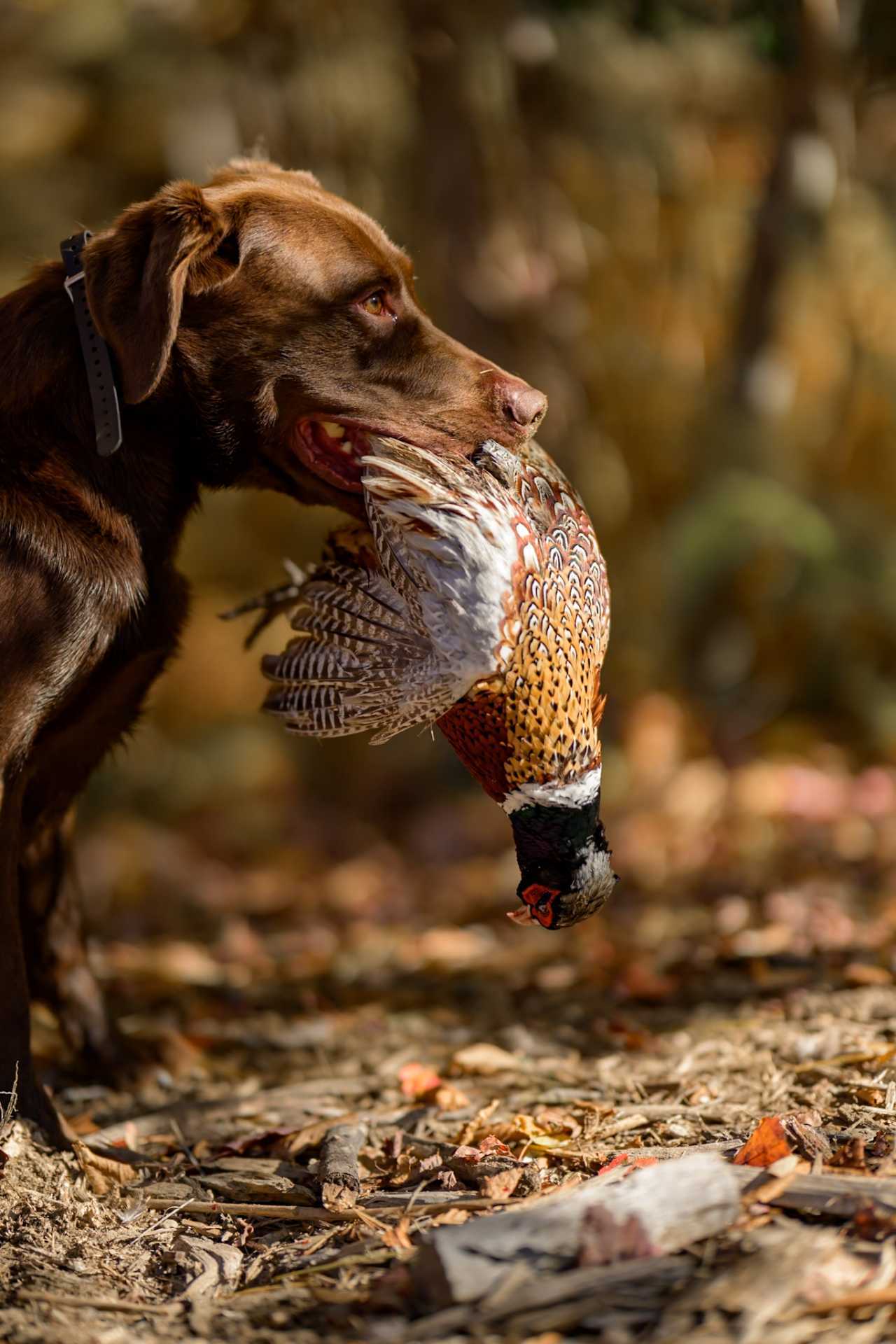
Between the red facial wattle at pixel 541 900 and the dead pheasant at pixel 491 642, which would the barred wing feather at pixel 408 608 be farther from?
the red facial wattle at pixel 541 900

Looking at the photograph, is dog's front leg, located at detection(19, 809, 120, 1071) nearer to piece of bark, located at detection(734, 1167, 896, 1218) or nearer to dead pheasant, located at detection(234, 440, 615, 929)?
dead pheasant, located at detection(234, 440, 615, 929)

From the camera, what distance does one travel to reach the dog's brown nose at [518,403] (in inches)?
109

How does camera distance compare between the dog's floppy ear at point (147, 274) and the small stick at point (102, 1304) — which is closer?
the small stick at point (102, 1304)

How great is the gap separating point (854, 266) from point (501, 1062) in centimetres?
467

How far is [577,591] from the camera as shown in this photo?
2537mm

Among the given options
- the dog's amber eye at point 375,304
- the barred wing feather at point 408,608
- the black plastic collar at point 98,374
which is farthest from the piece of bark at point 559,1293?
the dog's amber eye at point 375,304

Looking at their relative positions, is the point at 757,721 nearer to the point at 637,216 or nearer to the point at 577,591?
the point at 637,216

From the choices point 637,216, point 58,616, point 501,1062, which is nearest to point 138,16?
point 637,216

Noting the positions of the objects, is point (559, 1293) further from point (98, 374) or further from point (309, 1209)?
point (98, 374)

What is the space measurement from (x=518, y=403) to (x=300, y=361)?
45 cm

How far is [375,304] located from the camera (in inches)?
115

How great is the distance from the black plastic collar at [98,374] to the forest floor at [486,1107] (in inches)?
50.5

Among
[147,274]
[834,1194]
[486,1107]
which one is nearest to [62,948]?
[486,1107]

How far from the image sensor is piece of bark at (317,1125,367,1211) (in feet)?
7.83
